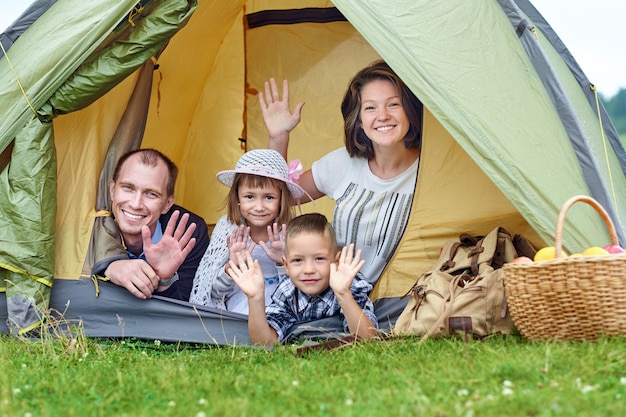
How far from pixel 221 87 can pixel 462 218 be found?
2067mm

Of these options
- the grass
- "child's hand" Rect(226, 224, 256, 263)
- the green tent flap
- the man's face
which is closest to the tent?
the green tent flap

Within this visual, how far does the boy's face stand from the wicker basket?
3.15 feet

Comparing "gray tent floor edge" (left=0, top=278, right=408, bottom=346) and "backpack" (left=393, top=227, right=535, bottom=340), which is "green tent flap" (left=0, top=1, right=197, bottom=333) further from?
"backpack" (left=393, top=227, right=535, bottom=340)

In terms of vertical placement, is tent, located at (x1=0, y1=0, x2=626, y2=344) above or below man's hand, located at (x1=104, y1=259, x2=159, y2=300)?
above

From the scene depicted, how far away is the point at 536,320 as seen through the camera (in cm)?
338

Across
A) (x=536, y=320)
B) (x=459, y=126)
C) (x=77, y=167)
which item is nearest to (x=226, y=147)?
(x=77, y=167)

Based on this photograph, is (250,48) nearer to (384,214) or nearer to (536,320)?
(384,214)

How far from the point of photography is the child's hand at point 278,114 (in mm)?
4988

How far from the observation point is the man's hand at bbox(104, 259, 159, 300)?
4188 millimetres

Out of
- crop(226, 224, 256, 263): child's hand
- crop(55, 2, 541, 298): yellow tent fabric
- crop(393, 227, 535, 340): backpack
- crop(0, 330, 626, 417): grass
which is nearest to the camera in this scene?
crop(0, 330, 626, 417): grass

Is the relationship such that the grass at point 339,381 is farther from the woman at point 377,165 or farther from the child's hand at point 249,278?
the woman at point 377,165

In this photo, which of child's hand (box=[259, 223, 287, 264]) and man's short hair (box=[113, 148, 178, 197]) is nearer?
child's hand (box=[259, 223, 287, 264])

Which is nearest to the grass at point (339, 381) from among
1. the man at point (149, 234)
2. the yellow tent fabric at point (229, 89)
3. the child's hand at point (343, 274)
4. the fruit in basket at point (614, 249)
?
the child's hand at point (343, 274)

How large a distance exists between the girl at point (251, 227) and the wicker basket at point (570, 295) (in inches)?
55.0
